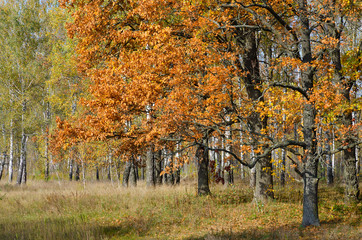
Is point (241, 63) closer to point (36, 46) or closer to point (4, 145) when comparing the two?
point (36, 46)

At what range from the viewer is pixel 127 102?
11203mm

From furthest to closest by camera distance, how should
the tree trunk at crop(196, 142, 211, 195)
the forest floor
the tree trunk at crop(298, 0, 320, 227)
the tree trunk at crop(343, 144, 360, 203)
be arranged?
the tree trunk at crop(196, 142, 211, 195) < the tree trunk at crop(343, 144, 360, 203) < the tree trunk at crop(298, 0, 320, 227) < the forest floor

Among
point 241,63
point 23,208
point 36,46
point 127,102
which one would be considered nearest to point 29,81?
point 36,46

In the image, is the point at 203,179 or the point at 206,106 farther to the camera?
the point at 203,179

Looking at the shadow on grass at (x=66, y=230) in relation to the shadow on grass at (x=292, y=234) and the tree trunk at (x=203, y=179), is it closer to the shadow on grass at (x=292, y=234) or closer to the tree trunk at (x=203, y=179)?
the shadow on grass at (x=292, y=234)

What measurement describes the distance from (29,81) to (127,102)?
1755 centimetres

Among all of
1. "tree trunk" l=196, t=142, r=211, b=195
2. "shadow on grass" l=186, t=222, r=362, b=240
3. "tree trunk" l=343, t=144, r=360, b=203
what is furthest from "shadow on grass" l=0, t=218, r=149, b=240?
"tree trunk" l=343, t=144, r=360, b=203

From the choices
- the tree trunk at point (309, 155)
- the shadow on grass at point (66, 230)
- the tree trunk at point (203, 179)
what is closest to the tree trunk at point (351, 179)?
the tree trunk at point (309, 155)

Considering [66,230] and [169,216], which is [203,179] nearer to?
[169,216]

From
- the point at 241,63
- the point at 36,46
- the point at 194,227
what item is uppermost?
the point at 36,46

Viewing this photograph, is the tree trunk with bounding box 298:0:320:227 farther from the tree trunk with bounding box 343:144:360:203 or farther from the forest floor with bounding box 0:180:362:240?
the tree trunk with bounding box 343:144:360:203

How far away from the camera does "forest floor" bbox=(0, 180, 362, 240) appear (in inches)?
341

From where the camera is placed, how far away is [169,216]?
11.0 m

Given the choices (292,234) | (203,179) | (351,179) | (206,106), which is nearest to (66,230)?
(292,234)
